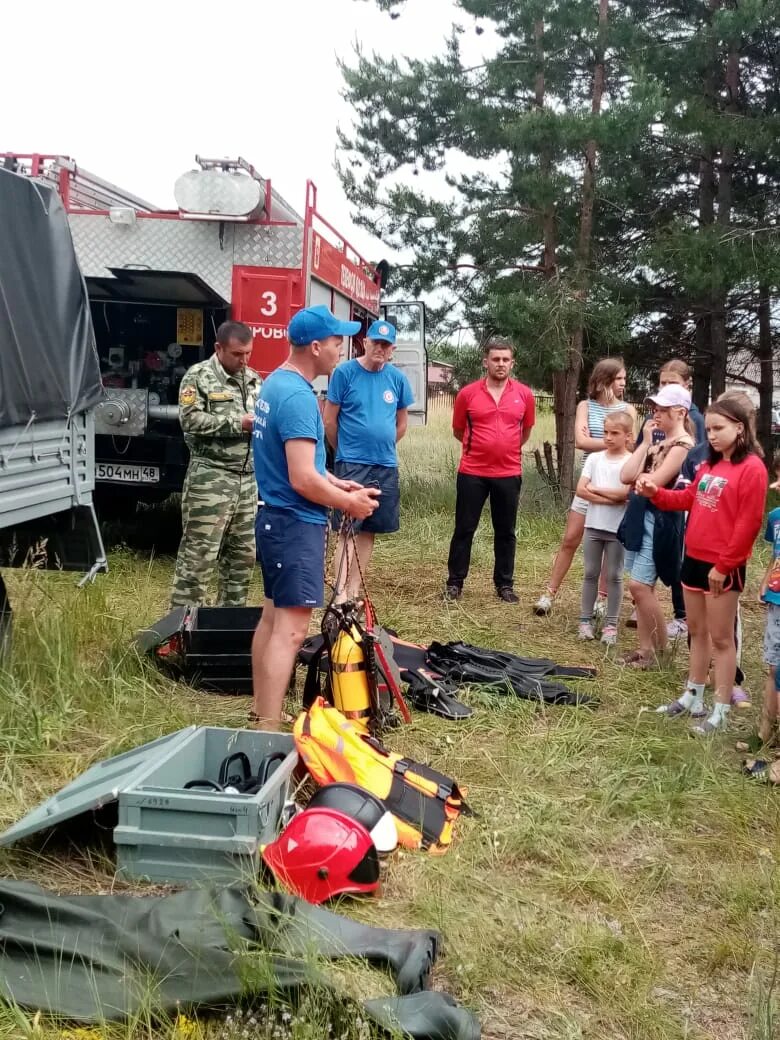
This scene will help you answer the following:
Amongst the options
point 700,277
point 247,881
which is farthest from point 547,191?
point 247,881

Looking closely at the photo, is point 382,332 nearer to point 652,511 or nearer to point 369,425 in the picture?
point 369,425

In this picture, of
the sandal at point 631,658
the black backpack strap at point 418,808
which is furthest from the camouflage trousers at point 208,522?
the black backpack strap at point 418,808

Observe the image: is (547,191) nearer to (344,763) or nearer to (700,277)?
(700,277)

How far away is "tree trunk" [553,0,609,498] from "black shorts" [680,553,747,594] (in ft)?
21.1

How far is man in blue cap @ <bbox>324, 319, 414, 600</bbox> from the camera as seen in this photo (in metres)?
5.92

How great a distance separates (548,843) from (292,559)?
140 cm

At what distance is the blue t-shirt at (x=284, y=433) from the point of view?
362 cm

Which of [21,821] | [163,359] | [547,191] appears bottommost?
[21,821]

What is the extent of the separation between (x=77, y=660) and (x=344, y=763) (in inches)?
68.1

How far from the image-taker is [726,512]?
4.05 meters

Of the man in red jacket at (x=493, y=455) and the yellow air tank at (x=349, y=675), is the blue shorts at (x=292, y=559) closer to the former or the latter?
the yellow air tank at (x=349, y=675)

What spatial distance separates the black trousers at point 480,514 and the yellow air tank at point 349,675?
2816 mm

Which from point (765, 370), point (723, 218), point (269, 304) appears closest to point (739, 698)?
point (269, 304)

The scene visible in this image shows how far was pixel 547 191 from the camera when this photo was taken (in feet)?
33.6
